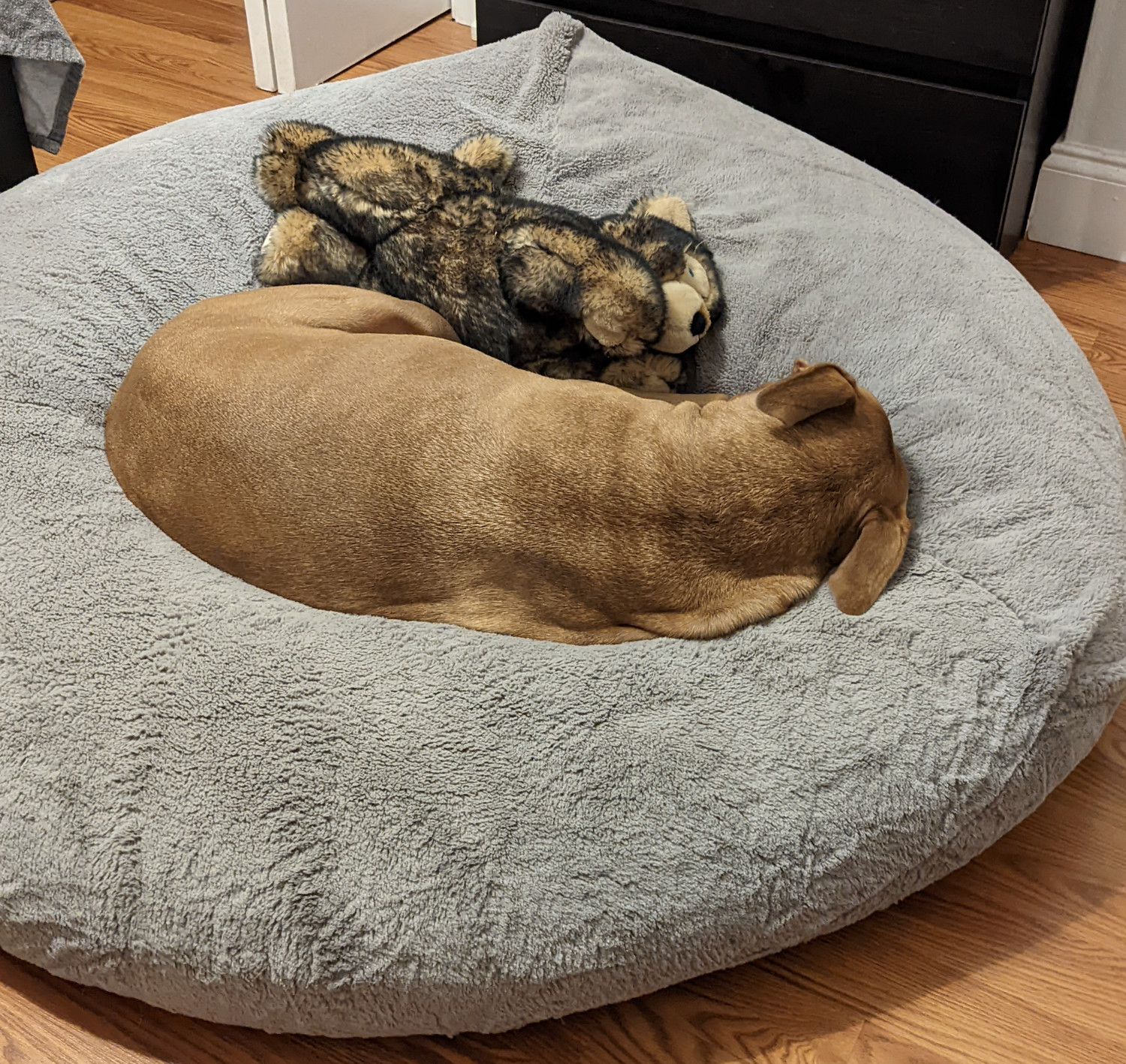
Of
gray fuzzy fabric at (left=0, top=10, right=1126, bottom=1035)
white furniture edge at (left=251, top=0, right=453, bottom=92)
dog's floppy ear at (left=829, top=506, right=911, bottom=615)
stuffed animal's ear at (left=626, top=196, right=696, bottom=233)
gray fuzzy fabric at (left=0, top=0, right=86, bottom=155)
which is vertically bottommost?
gray fuzzy fabric at (left=0, top=10, right=1126, bottom=1035)

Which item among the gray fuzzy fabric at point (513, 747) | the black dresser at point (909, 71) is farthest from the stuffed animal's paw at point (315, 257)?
the black dresser at point (909, 71)

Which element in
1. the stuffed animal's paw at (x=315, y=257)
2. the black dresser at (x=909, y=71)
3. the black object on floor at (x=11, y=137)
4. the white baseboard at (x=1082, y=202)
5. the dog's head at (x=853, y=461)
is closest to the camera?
the dog's head at (x=853, y=461)

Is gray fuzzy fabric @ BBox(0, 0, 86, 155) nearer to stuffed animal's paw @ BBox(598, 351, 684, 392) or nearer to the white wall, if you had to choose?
stuffed animal's paw @ BBox(598, 351, 684, 392)

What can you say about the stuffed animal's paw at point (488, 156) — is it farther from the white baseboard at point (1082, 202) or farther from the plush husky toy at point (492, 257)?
the white baseboard at point (1082, 202)

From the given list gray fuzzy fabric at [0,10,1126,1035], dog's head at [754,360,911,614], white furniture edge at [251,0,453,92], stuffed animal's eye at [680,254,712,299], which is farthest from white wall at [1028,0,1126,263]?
white furniture edge at [251,0,453,92]

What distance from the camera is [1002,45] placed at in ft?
7.84

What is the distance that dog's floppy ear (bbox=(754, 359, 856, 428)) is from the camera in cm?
150

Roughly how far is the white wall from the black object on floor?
226 cm

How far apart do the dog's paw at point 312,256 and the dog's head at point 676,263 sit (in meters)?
0.46

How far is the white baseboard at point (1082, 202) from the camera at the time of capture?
9.04 ft

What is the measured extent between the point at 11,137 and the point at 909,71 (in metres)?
1.90

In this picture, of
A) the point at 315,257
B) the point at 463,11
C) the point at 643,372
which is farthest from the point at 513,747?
the point at 463,11

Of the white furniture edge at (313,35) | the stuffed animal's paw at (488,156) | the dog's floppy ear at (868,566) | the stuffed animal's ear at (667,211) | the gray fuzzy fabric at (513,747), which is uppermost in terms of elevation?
the stuffed animal's paw at (488,156)

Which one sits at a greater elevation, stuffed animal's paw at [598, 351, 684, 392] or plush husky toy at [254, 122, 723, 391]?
plush husky toy at [254, 122, 723, 391]
